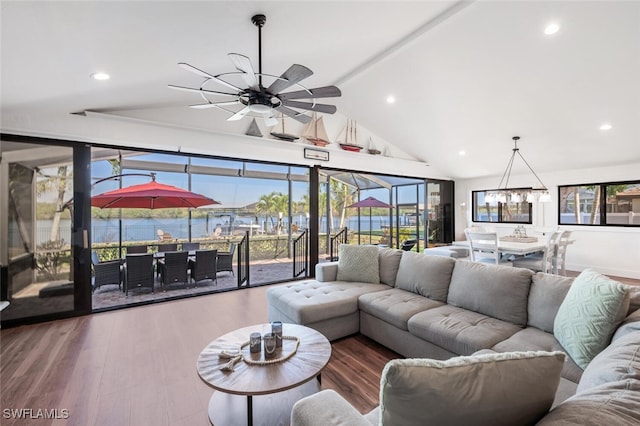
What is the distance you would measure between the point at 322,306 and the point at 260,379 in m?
1.27

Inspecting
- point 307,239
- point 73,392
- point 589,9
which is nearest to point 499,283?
point 589,9

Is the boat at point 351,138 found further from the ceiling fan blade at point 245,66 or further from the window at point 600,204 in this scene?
the window at point 600,204

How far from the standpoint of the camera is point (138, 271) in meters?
4.78

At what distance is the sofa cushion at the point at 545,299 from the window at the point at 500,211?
5.43 m

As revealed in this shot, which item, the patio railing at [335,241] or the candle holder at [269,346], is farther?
the patio railing at [335,241]

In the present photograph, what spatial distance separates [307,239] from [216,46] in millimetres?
3982

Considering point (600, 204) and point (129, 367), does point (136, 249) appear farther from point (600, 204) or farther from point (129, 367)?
point (600, 204)

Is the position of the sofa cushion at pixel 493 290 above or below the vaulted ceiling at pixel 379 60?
below

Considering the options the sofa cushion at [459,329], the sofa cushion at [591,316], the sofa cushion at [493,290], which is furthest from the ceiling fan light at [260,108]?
the sofa cushion at [591,316]

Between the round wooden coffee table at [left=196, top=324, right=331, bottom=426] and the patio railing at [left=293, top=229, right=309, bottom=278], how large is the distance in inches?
143

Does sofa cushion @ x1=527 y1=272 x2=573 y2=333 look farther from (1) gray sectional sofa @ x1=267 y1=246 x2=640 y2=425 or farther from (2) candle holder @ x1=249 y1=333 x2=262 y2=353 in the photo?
(2) candle holder @ x1=249 y1=333 x2=262 y2=353

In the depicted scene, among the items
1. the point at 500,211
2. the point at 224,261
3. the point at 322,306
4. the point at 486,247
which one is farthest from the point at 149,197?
the point at 500,211

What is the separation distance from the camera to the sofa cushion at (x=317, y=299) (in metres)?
2.87

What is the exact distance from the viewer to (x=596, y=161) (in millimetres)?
5934
